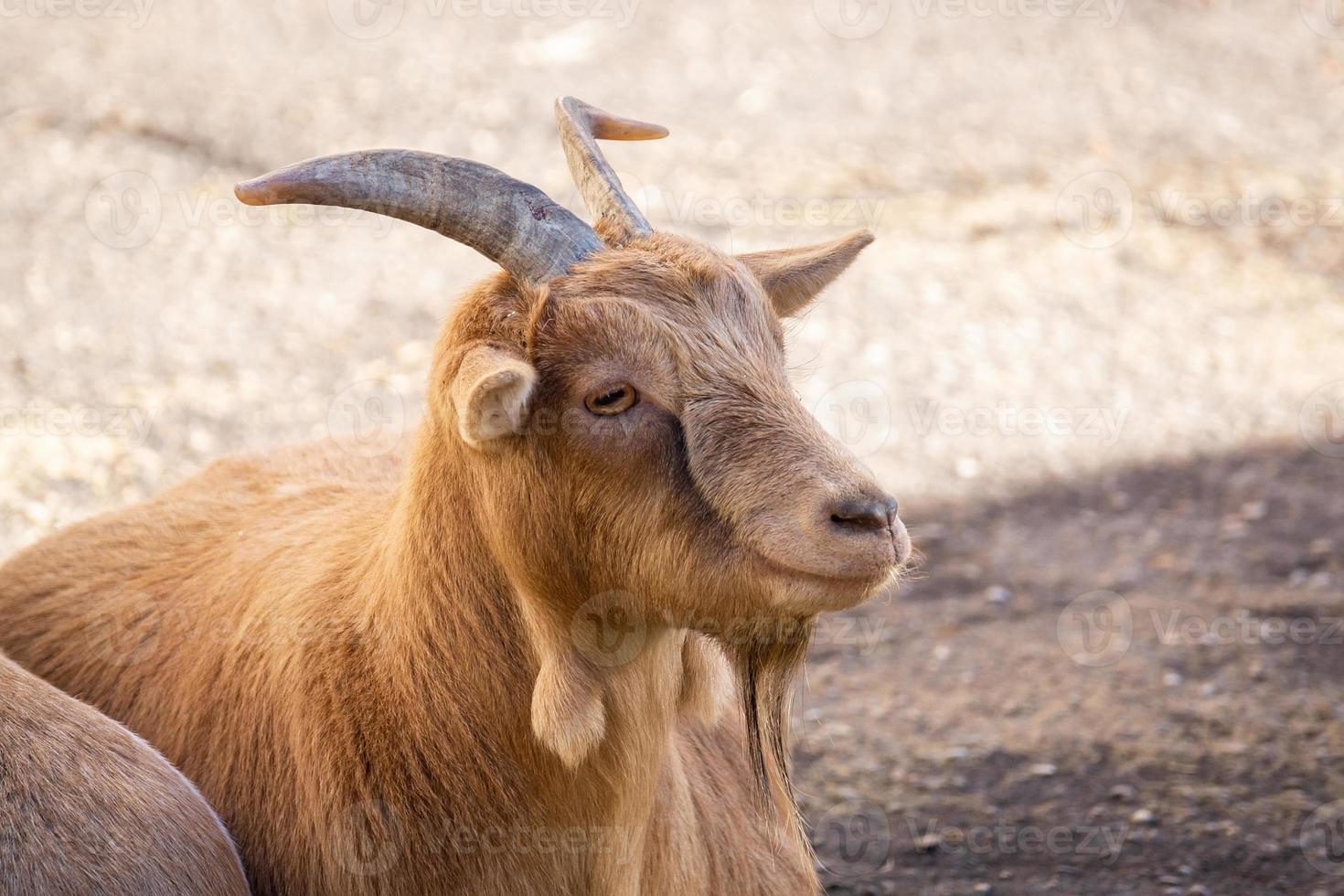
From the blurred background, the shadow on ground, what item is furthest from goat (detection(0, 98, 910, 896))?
the shadow on ground

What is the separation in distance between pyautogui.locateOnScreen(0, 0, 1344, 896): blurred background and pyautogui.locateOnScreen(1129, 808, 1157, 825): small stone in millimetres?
21

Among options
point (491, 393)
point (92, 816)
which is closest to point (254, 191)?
point (491, 393)

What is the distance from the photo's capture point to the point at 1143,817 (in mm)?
4574

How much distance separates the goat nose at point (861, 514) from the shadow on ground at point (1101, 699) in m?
2.15

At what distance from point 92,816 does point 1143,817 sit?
320 cm

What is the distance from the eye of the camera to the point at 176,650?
367 cm

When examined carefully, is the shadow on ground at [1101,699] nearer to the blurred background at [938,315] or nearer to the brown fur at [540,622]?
the blurred background at [938,315]

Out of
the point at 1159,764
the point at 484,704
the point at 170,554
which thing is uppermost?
the point at 170,554

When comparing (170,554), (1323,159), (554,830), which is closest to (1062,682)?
(554,830)

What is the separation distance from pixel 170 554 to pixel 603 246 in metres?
1.77

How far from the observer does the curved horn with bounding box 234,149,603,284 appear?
112 inches

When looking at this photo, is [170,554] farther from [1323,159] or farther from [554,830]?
[1323,159]

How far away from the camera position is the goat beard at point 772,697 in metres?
2.94

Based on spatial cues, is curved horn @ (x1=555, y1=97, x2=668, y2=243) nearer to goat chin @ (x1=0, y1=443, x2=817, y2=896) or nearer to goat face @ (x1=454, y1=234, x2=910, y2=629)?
goat face @ (x1=454, y1=234, x2=910, y2=629)
